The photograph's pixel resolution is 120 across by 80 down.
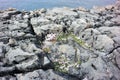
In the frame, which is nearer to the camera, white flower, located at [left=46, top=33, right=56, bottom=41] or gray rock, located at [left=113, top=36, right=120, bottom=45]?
gray rock, located at [left=113, top=36, right=120, bottom=45]

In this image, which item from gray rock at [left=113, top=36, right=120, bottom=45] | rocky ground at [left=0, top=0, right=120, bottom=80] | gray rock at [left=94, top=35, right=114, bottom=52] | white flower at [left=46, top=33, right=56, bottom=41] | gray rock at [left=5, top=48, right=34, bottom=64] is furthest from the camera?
white flower at [left=46, top=33, right=56, bottom=41]

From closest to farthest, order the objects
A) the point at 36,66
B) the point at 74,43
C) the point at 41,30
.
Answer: the point at 36,66 → the point at 74,43 → the point at 41,30

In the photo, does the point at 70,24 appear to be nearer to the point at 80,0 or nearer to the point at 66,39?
the point at 66,39

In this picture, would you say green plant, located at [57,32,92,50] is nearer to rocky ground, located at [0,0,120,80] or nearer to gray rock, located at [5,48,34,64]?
rocky ground, located at [0,0,120,80]

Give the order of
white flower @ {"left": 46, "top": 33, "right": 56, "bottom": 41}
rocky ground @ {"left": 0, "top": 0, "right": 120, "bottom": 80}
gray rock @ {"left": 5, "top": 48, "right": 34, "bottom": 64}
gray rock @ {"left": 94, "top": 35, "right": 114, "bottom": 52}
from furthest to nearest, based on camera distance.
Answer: white flower @ {"left": 46, "top": 33, "right": 56, "bottom": 41}, gray rock @ {"left": 94, "top": 35, "right": 114, "bottom": 52}, gray rock @ {"left": 5, "top": 48, "right": 34, "bottom": 64}, rocky ground @ {"left": 0, "top": 0, "right": 120, "bottom": 80}

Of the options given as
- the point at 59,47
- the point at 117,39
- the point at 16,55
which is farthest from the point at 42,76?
the point at 117,39

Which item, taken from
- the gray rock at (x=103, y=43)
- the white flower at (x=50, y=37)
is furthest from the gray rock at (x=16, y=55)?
the gray rock at (x=103, y=43)

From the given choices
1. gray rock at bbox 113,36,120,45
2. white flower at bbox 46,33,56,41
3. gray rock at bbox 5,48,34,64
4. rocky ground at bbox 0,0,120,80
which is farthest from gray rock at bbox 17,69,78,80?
gray rock at bbox 113,36,120,45

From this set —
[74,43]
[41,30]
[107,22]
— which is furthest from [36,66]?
[107,22]
